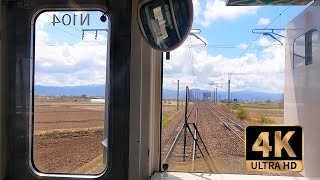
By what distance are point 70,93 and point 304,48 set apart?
3.76ft

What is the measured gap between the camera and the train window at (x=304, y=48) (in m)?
1.58

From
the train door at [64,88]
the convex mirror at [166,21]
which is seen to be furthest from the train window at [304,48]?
the train door at [64,88]

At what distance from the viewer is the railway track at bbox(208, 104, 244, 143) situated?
5.76 feet

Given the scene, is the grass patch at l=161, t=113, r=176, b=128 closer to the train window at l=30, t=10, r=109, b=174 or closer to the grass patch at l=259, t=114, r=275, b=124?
the train window at l=30, t=10, r=109, b=174

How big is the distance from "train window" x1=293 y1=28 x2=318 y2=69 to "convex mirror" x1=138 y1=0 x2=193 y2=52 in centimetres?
52

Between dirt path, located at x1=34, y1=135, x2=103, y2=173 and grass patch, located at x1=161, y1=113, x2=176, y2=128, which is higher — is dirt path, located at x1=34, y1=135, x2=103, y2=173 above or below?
below

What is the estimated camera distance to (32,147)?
73.9 inches

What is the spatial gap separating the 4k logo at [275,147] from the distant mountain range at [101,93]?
141 mm

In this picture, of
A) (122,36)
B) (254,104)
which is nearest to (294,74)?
(254,104)

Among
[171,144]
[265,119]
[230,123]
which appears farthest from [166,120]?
[265,119]

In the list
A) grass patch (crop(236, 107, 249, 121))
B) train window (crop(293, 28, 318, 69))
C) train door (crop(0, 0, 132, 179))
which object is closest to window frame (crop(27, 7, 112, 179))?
train door (crop(0, 0, 132, 179))

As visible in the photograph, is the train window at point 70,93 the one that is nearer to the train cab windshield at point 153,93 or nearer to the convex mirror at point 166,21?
the train cab windshield at point 153,93

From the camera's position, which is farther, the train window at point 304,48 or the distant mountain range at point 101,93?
the distant mountain range at point 101,93

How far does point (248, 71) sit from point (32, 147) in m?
1.14
